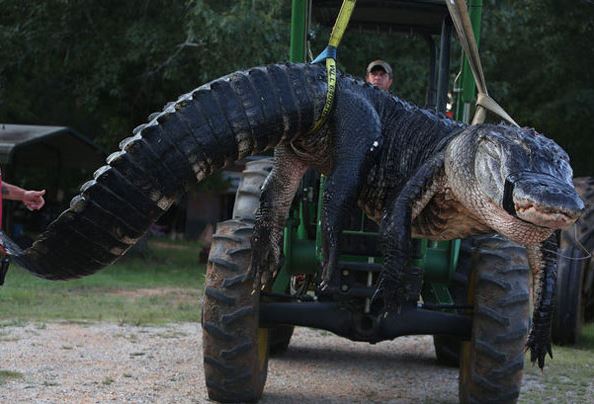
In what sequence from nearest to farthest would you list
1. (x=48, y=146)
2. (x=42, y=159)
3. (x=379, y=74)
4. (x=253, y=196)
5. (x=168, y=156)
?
(x=168, y=156), (x=379, y=74), (x=253, y=196), (x=48, y=146), (x=42, y=159)

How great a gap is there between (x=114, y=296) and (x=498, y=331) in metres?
7.56

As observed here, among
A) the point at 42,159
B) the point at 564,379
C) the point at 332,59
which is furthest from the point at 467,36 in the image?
the point at 42,159

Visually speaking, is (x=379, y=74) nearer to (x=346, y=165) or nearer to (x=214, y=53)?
(x=346, y=165)

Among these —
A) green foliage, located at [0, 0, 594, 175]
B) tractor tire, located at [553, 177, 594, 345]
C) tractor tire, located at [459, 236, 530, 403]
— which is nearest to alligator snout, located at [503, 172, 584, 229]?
tractor tire, located at [459, 236, 530, 403]

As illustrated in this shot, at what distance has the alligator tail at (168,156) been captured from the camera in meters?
3.76

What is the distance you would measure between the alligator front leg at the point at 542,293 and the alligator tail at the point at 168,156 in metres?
1.18

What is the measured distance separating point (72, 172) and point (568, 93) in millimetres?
13610

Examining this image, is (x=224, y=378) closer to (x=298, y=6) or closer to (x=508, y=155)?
Result: (x=298, y=6)

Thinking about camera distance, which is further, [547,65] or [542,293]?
[547,65]

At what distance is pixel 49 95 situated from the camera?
20.5 metres

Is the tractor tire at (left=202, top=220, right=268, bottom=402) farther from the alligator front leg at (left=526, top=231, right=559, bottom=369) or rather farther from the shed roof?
the shed roof

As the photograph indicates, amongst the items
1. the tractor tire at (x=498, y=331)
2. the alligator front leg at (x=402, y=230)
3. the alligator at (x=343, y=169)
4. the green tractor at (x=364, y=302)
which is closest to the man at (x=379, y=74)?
the green tractor at (x=364, y=302)

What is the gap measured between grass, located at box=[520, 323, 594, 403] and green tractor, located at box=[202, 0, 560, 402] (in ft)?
3.48

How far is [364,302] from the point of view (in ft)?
19.9
